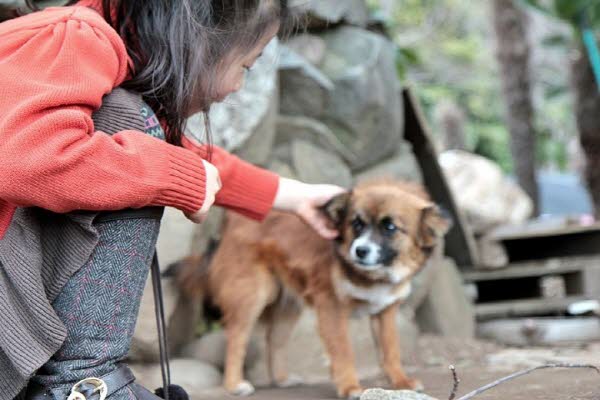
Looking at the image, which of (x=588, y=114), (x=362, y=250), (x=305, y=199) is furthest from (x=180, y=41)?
(x=588, y=114)

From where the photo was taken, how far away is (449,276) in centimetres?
607

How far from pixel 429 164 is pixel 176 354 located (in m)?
2.81

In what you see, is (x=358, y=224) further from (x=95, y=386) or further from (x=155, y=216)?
(x=95, y=386)

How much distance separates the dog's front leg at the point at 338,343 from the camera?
3496mm

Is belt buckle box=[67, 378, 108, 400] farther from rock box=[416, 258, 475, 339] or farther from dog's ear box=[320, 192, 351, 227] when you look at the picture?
rock box=[416, 258, 475, 339]

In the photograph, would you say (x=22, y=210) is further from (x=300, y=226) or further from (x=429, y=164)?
(x=429, y=164)

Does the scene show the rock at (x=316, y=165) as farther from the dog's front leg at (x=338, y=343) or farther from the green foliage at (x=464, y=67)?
the green foliage at (x=464, y=67)

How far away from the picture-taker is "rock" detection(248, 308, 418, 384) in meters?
4.57

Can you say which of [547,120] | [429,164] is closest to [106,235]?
[429,164]

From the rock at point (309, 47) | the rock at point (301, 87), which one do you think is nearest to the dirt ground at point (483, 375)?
the rock at point (301, 87)

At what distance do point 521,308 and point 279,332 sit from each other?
9.48 ft

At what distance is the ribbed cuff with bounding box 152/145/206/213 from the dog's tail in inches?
84.0

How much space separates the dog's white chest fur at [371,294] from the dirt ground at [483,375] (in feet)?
1.22

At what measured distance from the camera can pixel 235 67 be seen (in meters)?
2.23
